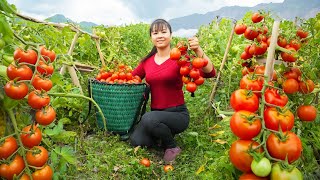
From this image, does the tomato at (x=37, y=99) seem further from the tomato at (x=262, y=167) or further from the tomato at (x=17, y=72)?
the tomato at (x=262, y=167)

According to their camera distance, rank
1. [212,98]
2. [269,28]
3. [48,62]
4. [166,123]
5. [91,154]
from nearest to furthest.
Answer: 1. [48,62]
2. [269,28]
3. [91,154]
4. [166,123]
5. [212,98]

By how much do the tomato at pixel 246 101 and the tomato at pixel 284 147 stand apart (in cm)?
13

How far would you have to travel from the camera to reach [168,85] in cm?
363

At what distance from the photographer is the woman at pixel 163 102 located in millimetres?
3543

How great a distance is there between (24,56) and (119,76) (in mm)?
2238

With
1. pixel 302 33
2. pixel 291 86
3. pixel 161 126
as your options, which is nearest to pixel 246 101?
pixel 291 86

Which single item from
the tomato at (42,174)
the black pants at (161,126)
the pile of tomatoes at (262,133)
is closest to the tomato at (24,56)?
the tomato at (42,174)

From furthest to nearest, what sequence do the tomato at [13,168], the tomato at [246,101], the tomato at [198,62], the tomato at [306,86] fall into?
the tomato at [198,62], the tomato at [13,168], the tomato at [306,86], the tomato at [246,101]

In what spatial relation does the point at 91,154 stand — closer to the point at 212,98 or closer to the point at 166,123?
the point at 166,123

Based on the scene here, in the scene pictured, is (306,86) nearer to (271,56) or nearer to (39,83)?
(271,56)

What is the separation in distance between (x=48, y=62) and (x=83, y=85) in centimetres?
269

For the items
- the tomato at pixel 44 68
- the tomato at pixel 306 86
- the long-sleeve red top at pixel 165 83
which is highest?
the tomato at pixel 44 68

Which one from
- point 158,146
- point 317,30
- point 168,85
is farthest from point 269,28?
point 158,146

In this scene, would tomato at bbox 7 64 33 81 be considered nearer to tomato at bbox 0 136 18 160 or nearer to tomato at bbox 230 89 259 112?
tomato at bbox 0 136 18 160
